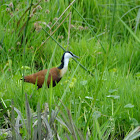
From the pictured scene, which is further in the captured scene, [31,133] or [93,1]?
[93,1]

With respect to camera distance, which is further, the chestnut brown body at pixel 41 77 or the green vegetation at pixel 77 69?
the chestnut brown body at pixel 41 77

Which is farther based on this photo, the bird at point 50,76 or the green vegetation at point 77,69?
the bird at point 50,76

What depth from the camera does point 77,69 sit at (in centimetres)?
367

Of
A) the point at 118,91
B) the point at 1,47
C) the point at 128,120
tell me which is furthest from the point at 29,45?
the point at 128,120

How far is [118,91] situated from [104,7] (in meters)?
2.15

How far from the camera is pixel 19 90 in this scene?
3.15 meters

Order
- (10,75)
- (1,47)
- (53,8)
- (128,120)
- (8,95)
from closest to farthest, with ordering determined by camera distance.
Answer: (128,120) < (8,95) < (10,75) < (1,47) < (53,8)

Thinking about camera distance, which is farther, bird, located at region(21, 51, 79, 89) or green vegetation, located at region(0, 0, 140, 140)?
bird, located at region(21, 51, 79, 89)

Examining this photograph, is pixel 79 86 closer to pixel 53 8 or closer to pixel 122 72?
pixel 122 72

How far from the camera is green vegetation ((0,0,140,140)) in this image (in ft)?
7.34

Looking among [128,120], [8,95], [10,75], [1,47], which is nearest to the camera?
[128,120]

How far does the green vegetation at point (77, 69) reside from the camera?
7.34 ft

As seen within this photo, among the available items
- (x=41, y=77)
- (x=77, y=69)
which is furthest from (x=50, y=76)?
(x=77, y=69)

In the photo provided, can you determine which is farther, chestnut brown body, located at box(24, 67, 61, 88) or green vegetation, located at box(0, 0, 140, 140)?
chestnut brown body, located at box(24, 67, 61, 88)
